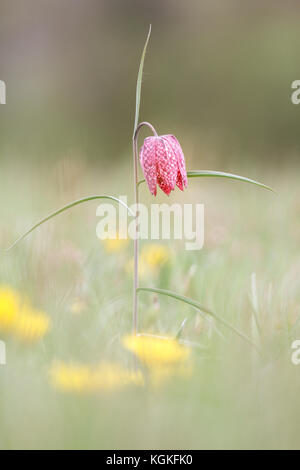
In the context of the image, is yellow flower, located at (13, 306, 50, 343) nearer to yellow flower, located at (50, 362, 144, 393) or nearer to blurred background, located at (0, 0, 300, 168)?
yellow flower, located at (50, 362, 144, 393)

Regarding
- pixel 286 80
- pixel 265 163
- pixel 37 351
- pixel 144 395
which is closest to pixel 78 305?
pixel 37 351

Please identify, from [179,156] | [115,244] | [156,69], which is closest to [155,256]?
[115,244]

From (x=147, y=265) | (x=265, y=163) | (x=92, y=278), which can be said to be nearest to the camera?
(x=92, y=278)

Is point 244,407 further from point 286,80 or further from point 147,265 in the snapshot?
point 286,80

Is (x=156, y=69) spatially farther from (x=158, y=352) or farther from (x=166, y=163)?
(x=158, y=352)

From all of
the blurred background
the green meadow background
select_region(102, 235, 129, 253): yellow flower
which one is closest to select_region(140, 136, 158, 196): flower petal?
the green meadow background
